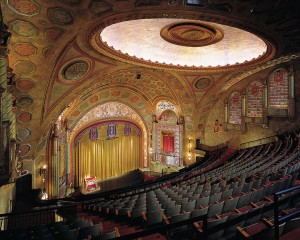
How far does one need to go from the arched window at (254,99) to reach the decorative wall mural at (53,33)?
13.9 m

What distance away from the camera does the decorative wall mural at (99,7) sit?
6098 millimetres

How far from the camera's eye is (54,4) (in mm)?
6004

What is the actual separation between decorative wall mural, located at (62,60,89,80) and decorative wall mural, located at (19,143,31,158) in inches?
156

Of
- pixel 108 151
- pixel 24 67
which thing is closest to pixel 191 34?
pixel 24 67

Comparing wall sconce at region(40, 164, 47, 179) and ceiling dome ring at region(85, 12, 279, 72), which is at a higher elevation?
Answer: ceiling dome ring at region(85, 12, 279, 72)

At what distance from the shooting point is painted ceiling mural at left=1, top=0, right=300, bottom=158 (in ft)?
20.5

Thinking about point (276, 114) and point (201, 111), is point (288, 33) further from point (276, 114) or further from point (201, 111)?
point (201, 111)

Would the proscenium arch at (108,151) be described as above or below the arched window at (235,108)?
below

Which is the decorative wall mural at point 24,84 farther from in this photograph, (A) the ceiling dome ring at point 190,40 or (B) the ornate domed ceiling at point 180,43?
(B) the ornate domed ceiling at point 180,43

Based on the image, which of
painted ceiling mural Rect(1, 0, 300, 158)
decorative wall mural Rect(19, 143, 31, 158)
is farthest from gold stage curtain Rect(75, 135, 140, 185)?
decorative wall mural Rect(19, 143, 31, 158)

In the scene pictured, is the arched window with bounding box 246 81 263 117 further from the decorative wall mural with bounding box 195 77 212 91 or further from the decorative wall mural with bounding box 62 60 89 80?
the decorative wall mural with bounding box 62 60 89 80

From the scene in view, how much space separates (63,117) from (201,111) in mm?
10117

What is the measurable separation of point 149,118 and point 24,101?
39.2ft

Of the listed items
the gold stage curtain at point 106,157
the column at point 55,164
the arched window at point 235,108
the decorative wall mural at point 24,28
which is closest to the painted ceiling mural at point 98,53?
the decorative wall mural at point 24,28
